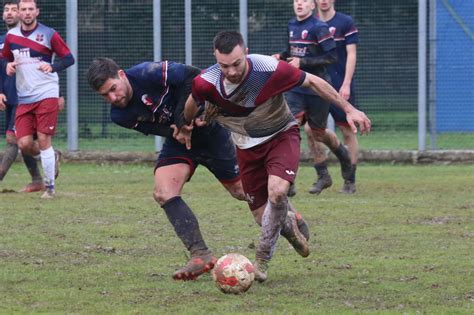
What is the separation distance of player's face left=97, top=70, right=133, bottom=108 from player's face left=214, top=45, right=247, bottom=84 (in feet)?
2.53

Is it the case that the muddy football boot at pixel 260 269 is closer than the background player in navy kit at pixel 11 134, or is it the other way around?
the muddy football boot at pixel 260 269

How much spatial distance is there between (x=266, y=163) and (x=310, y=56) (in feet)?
16.8

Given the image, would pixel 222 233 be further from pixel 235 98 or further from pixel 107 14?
pixel 107 14

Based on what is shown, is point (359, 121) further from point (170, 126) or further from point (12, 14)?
point (12, 14)

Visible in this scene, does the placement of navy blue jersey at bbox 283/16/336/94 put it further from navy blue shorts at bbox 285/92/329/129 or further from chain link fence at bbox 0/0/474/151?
chain link fence at bbox 0/0/474/151

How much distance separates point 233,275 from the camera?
6.57 m

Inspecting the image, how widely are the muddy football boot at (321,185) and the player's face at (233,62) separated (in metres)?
5.77

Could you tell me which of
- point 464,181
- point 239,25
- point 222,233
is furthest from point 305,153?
point 222,233

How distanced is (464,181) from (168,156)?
22.9 feet

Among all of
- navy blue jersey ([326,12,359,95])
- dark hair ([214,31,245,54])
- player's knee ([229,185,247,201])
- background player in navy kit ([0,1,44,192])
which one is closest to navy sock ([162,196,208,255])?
player's knee ([229,185,247,201])

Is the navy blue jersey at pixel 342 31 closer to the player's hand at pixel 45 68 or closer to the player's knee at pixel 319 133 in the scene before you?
the player's knee at pixel 319 133

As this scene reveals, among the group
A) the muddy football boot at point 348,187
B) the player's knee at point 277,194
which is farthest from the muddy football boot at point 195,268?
the muddy football boot at point 348,187

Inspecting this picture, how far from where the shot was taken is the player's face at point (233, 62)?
6.66m

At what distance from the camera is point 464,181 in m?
13.7
